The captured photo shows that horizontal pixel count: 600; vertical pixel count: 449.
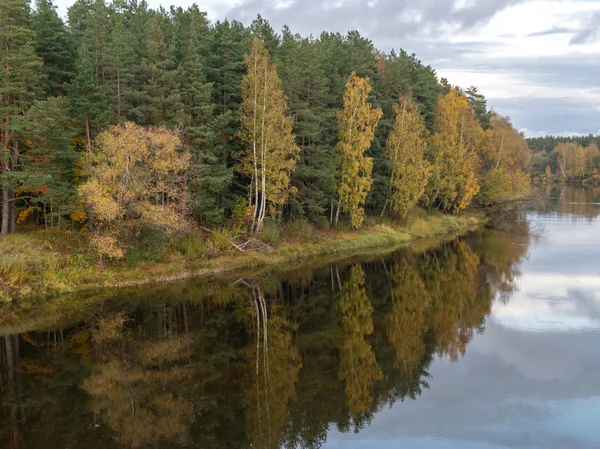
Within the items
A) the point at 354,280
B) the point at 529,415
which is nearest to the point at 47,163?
the point at 354,280

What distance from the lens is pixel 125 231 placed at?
105ft

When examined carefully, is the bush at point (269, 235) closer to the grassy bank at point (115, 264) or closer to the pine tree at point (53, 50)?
the grassy bank at point (115, 264)

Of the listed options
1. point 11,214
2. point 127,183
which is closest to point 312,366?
point 127,183

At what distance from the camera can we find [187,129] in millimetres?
36875

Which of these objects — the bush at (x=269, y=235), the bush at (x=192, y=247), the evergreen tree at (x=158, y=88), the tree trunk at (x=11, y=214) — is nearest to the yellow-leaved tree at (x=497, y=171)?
the bush at (x=269, y=235)

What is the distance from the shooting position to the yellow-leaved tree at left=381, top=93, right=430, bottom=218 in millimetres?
53719

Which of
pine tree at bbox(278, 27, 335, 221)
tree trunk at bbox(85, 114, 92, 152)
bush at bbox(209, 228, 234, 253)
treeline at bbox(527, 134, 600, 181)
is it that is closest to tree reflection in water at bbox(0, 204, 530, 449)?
bush at bbox(209, 228, 234, 253)

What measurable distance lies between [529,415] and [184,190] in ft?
82.4

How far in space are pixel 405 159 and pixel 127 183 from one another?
31.2 meters

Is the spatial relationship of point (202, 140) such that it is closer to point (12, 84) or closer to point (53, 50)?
point (12, 84)

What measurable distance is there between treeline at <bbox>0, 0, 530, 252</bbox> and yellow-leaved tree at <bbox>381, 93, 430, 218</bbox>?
0.67 feet

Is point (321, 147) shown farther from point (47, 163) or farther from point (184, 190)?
point (47, 163)

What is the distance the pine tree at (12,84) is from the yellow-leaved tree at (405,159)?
34168 mm

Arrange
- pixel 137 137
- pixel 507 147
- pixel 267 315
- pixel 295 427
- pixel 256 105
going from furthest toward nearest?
pixel 507 147, pixel 256 105, pixel 137 137, pixel 267 315, pixel 295 427
